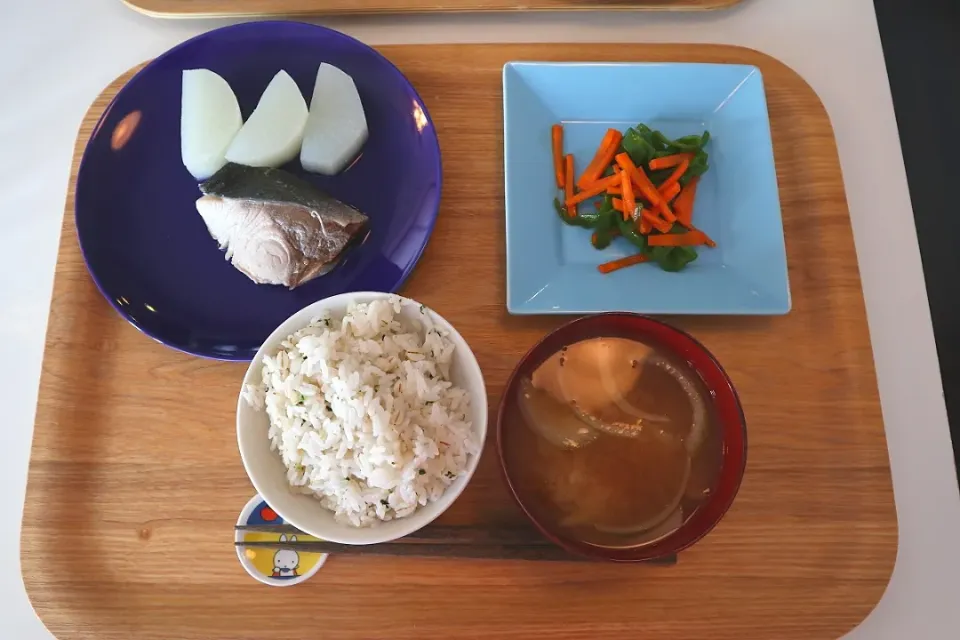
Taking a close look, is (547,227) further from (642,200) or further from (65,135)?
(65,135)

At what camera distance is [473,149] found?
60.8 inches

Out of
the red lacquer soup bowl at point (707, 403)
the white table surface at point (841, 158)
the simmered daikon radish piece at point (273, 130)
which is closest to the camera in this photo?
the red lacquer soup bowl at point (707, 403)

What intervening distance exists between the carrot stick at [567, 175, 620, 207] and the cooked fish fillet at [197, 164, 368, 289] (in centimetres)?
46

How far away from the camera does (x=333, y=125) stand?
4.78ft

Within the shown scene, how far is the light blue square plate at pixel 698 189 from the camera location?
54.4 inches

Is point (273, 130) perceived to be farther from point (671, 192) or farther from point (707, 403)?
point (707, 403)

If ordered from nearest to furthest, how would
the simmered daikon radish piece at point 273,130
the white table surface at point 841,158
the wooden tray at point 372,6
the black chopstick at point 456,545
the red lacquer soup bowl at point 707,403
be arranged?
the red lacquer soup bowl at point 707,403, the black chopstick at point 456,545, the white table surface at point 841,158, the simmered daikon radish piece at point 273,130, the wooden tray at point 372,6

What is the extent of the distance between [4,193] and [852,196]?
2.04m

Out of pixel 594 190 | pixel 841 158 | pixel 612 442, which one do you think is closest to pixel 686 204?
pixel 594 190

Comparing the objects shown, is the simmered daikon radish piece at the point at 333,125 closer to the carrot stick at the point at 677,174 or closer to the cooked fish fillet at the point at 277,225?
the cooked fish fillet at the point at 277,225

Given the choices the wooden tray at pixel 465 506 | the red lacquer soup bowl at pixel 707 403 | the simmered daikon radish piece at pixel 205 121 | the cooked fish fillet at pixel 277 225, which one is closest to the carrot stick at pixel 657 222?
the wooden tray at pixel 465 506

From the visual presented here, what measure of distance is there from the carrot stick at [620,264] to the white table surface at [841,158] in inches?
21.0

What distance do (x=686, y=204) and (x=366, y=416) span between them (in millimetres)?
859

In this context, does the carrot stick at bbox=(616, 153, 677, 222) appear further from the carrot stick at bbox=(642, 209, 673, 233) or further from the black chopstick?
the black chopstick
